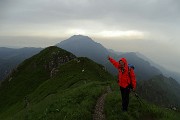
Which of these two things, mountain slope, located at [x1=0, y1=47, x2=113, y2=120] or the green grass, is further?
mountain slope, located at [x1=0, y1=47, x2=113, y2=120]

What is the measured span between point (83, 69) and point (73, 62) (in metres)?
11.2

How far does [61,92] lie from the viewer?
47188 millimetres

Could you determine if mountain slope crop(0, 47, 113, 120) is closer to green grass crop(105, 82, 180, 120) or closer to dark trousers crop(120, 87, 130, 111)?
green grass crop(105, 82, 180, 120)

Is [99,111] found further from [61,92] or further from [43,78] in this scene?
[43,78]

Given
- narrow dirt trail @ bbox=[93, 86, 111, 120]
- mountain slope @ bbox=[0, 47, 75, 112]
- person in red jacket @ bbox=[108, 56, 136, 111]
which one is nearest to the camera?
person in red jacket @ bbox=[108, 56, 136, 111]

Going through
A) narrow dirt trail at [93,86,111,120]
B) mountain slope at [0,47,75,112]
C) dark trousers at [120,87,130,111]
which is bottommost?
mountain slope at [0,47,75,112]

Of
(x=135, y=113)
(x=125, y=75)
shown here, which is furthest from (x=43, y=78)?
(x=125, y=75)

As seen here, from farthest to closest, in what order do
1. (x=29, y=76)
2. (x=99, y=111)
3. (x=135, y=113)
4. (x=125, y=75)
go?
(x=29, y=76), (x=99, y=111), (x=135, y=113), (x=125, y=75)

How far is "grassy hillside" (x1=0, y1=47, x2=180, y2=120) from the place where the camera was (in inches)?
870

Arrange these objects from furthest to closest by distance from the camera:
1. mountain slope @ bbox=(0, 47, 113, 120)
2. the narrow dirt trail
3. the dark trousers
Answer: mountain slope @ bbox=(0, 47, 113, 120) < the dark trousers < the narrow dirt trail

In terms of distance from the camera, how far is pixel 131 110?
22062 mm

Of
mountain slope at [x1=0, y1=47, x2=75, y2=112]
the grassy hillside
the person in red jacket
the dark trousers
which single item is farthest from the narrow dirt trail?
mountain slope at [x1=0, y1=47, x2=75, y2=112]

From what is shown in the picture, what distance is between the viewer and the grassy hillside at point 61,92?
870 inches

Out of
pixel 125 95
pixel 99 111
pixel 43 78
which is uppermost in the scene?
pixel 125 95
